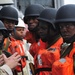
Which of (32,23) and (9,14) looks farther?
(9,14)

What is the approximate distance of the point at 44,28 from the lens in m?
4.84

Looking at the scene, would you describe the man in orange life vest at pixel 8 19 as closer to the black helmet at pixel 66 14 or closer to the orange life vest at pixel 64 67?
the black helmet at pixel 66 14

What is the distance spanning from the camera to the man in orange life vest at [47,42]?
14.6 ft

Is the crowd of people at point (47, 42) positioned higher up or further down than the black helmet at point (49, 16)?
further down

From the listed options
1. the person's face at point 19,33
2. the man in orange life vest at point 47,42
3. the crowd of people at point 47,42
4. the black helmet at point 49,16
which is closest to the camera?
the crowd of people at point 47,42

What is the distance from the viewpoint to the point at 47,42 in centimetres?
499

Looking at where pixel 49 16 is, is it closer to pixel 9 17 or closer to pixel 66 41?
pixel 66 41

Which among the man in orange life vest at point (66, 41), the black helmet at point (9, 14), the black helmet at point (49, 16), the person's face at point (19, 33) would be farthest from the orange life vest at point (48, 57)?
the person's face at point (19, 33)

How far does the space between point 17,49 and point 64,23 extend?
7.45 feet

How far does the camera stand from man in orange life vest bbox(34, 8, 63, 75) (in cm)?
446

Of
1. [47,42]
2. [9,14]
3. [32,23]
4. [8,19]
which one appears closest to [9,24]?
[8,19]

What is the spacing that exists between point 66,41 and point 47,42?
3.23 ft

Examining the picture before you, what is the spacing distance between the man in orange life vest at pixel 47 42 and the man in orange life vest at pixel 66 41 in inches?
12.8

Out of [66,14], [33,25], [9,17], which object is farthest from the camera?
[9,17]
